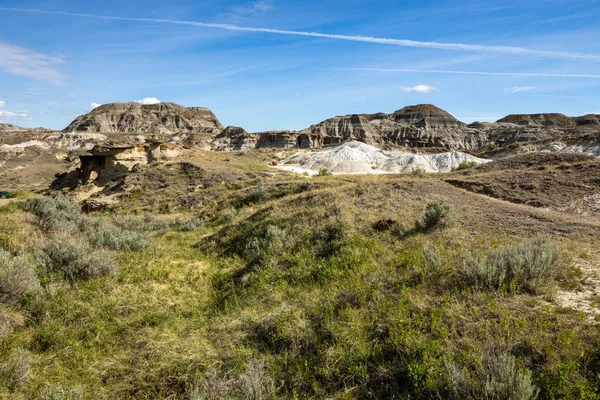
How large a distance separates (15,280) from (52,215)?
6024mm

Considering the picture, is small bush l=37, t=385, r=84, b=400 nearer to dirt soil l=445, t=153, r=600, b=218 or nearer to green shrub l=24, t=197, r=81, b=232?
green shrub l=24, t=197, r=81, b=232

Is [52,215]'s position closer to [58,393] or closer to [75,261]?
[75,261]

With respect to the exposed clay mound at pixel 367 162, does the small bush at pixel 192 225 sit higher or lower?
lower

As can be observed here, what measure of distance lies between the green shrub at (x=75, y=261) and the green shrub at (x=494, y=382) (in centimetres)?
667

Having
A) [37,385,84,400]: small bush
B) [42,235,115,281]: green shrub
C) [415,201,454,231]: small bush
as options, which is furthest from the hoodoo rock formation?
[37,385,84,400]: small bush

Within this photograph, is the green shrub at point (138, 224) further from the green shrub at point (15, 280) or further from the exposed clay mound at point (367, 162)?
the exposed clay mound at point (367, 162)

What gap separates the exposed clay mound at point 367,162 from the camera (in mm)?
39619

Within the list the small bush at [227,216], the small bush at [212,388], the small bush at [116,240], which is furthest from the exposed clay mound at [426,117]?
the small bush at [212,388]

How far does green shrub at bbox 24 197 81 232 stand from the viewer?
30.9 ft

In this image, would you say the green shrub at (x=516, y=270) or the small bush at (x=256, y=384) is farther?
the green shrub at (x=516, y=270)

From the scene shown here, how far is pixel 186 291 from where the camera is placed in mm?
6570

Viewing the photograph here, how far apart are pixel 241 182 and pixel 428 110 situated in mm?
124849

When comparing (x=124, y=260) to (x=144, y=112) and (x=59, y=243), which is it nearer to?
(x=59, y=243)

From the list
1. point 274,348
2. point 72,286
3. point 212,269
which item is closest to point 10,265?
point 72,286
